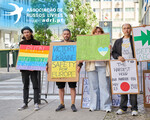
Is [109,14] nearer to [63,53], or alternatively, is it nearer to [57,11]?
[57,11]

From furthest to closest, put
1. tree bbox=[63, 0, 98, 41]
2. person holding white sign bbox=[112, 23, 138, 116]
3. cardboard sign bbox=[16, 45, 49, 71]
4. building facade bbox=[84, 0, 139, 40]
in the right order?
building facade bbox=[84, 0, 139, 40]
tree bbox=[63, 0, 98, 41]
cardboard sign bbox=[16, 45, 49, 71]
person holding white sign bbox=[112, 23, 138, 116]

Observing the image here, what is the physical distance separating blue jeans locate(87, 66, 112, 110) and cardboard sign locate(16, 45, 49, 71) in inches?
50.3

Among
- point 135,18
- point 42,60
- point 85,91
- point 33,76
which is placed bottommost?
point 85,91

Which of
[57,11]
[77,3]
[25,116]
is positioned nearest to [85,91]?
[25,116]

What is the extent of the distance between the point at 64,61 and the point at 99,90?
104cm

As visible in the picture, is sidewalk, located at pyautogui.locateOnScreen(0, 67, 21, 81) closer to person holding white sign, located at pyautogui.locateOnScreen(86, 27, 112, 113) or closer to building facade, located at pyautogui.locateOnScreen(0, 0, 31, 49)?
person holding white sign, located at pyautogui.locateOnScreen(86, 27, 112, 113)

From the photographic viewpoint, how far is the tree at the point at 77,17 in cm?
3152

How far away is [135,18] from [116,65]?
2223 inches

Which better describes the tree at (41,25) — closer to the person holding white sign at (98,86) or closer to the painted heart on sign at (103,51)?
the person holding white sign at (98,86)

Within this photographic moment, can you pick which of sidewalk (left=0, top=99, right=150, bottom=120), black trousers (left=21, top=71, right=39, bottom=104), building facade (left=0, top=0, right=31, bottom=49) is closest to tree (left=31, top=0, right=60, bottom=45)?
building facade (left=0, top=0, right=31, bottom=49)

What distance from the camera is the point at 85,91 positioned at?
6016mm

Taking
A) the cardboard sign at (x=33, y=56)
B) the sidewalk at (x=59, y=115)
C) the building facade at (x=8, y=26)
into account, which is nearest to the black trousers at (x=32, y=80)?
the cardboard sign at (x=33, y=56)

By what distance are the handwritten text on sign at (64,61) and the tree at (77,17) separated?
25653mm

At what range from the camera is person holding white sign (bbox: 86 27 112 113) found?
5430 mm
